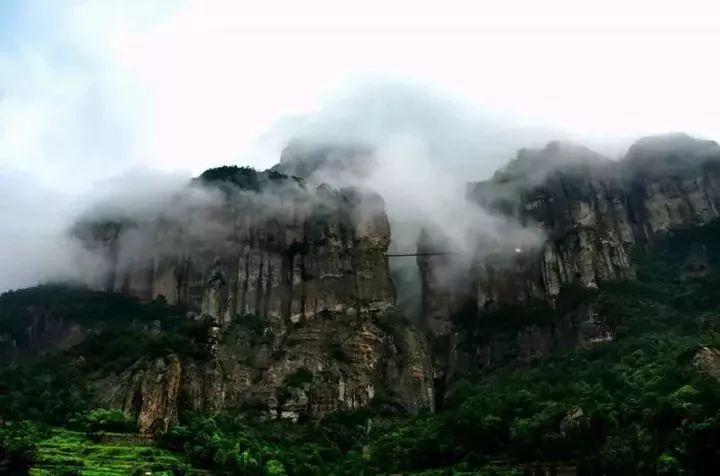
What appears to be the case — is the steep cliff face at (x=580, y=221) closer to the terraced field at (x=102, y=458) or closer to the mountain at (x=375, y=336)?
the mountain at (x=375, y=336)

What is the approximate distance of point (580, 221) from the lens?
18338 cm

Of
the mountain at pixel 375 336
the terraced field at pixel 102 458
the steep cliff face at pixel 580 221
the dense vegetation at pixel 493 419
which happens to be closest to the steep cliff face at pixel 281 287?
the mountain at pixel 375 336

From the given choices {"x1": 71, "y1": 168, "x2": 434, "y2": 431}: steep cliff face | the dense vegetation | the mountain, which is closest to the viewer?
the dense vegetation

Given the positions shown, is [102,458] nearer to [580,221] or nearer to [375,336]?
[375,336]

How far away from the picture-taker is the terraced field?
3030 inches

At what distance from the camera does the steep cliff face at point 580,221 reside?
174500 mm

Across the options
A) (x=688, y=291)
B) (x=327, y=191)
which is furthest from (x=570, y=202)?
(x=327, y=191)

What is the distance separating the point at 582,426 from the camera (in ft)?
297

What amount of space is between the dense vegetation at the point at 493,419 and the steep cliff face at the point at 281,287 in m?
5.22

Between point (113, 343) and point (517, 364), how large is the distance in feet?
259

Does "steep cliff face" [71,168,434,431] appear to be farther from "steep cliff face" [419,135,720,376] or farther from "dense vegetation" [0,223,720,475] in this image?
"steep cliff face" [419,135,720,376]

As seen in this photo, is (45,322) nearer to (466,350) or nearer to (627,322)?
(466,350)

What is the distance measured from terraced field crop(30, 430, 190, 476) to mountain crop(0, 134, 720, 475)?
50cm

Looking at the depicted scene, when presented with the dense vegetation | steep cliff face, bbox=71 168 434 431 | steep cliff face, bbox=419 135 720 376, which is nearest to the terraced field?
the dense vegetation
